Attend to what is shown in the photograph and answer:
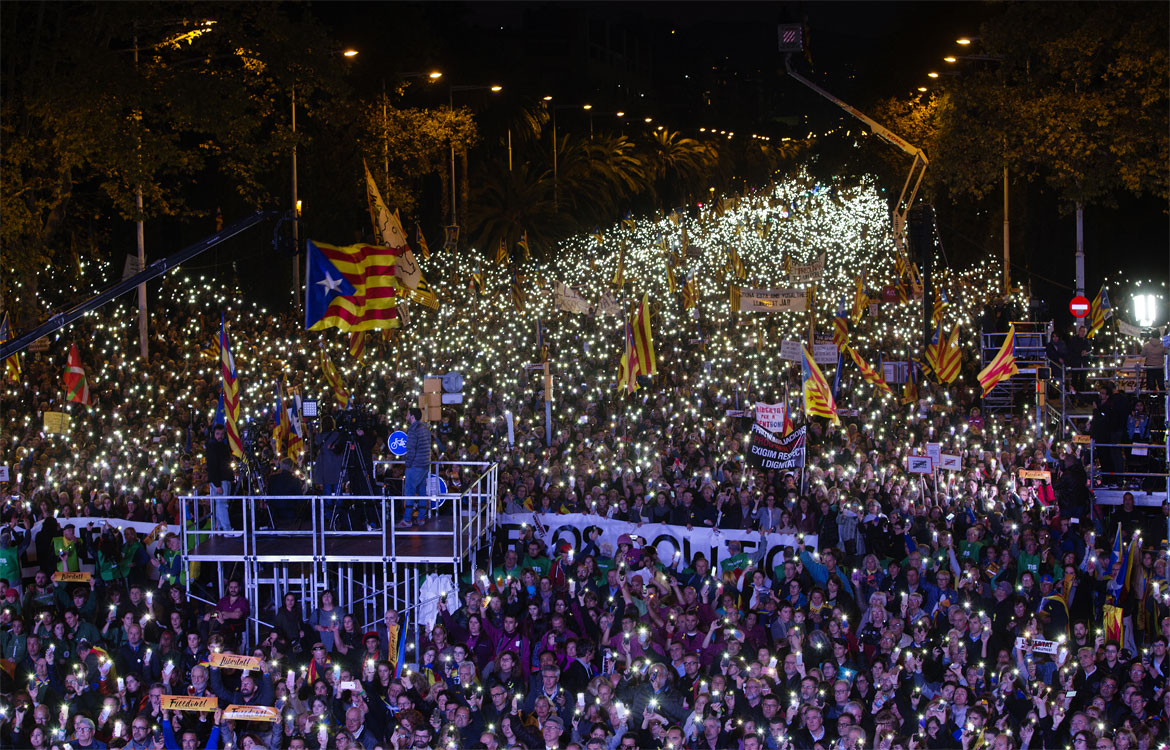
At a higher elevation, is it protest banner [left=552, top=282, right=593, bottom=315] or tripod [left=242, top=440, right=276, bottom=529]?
protest banner [left=552, top=282, right=593, bottom=315]

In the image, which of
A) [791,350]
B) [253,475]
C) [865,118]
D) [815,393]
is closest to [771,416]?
[815,393]

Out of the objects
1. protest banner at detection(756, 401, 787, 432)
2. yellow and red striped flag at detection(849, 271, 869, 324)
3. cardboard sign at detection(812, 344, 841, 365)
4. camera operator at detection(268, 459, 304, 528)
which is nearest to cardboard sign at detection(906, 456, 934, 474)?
protest banner at detection(756, 401, 787, 432)

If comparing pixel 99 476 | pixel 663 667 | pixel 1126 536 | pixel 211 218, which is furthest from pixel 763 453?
pixel 211 218

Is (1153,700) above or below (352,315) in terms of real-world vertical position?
below

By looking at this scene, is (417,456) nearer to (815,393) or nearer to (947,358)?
(815,393)

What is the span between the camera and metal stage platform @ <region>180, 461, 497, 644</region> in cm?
1527

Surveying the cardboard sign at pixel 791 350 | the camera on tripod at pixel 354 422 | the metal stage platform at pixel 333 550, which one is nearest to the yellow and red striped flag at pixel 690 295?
the cardboard sign at pixel 791 350

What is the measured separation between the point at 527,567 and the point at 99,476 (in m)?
9.33

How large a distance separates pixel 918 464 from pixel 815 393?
2647 millimetres

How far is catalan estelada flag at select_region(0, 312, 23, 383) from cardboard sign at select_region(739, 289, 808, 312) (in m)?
13.2

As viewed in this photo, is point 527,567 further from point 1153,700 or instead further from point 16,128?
point 16,128

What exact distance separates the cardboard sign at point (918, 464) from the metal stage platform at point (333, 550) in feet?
21.7

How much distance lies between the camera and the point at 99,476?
872 inches

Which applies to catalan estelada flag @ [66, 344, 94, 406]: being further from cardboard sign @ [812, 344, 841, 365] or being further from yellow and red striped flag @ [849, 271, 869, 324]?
yellow and red striped flag @ [849, 271, 869, 324]
